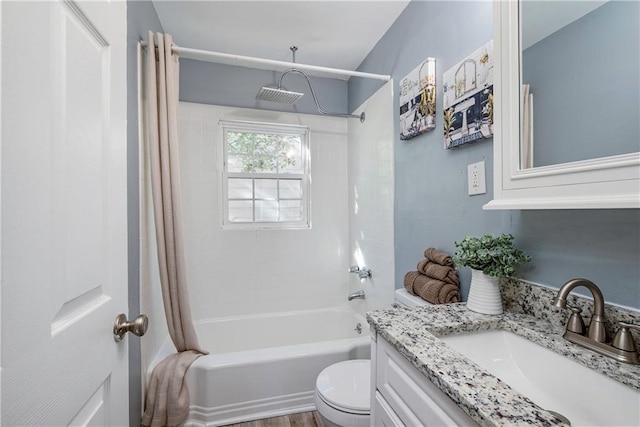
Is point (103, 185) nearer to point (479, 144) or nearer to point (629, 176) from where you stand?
point (629, 176)

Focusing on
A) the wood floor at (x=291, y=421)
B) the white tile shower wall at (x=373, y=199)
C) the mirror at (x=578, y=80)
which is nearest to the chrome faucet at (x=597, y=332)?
the mirror at (x=578, y=80)

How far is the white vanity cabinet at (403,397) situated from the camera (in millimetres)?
637

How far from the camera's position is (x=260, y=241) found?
2.58 meters

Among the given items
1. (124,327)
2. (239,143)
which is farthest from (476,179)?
(239,143)

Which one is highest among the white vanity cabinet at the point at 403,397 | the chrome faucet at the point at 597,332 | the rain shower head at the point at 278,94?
the rain shower head at the point at 278,94

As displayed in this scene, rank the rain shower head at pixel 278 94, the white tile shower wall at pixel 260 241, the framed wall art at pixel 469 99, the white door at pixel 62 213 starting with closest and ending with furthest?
the white door at pixel 62 213 < the framed wall art at pixel 469 99 < the rain shower head at pixel 278 94 < the white tile shower wall at pixel 260 241

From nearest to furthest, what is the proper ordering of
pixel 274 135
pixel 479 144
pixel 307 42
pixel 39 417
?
pixel 39 417 < pixel 479 144 < pixel 307 42 < pixel 274 135

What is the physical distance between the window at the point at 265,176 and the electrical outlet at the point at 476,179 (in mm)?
1617

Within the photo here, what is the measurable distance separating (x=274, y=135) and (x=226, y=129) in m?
0.42

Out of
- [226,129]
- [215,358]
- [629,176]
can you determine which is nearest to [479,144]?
[629,176]

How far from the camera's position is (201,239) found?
2434mm

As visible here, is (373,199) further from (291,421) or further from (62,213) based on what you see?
(62,213)

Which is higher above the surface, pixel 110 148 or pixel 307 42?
pixel 307 42

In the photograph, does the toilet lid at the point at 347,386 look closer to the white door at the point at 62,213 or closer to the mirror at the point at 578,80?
the white door at the point at 62,213
